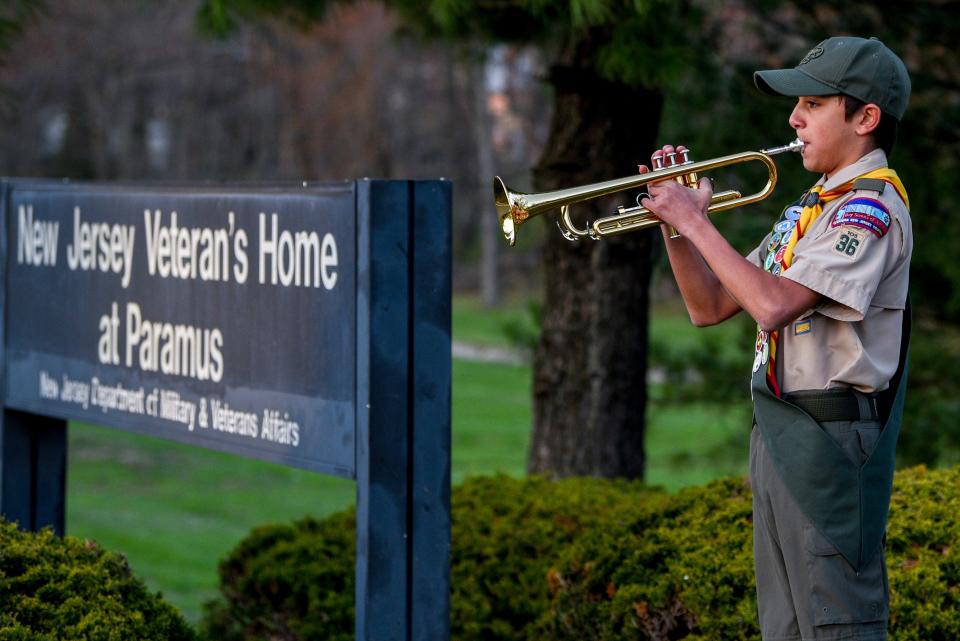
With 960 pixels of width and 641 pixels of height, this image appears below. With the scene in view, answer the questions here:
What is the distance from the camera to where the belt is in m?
2.59

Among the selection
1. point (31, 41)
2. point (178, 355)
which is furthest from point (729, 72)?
point (31, 41)

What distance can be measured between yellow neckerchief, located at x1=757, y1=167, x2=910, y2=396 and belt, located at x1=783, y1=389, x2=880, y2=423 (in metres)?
0.08

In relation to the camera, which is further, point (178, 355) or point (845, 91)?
point (178, 355)

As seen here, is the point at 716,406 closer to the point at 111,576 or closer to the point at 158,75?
the point at 111,576

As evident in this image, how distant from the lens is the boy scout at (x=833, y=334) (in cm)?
254

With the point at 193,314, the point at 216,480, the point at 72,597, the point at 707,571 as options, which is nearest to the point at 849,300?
the point at 707,571

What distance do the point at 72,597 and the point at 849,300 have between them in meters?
1.80

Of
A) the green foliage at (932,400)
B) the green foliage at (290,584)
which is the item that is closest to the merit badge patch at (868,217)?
the green foliage at (290,584)

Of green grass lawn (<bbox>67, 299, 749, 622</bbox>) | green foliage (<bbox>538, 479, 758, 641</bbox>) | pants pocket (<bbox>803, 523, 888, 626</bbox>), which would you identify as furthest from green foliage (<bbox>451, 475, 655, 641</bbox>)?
green grass lawn (<bbox>67, 299, 749, 622</bbox>)

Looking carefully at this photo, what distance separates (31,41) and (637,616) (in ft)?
81.6

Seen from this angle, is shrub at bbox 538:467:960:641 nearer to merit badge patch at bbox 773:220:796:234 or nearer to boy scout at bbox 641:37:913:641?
boy scout at bbox 641:37:913:641

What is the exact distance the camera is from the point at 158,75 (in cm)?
2909

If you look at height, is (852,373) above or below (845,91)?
below

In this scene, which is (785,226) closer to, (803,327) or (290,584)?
(803,327)
